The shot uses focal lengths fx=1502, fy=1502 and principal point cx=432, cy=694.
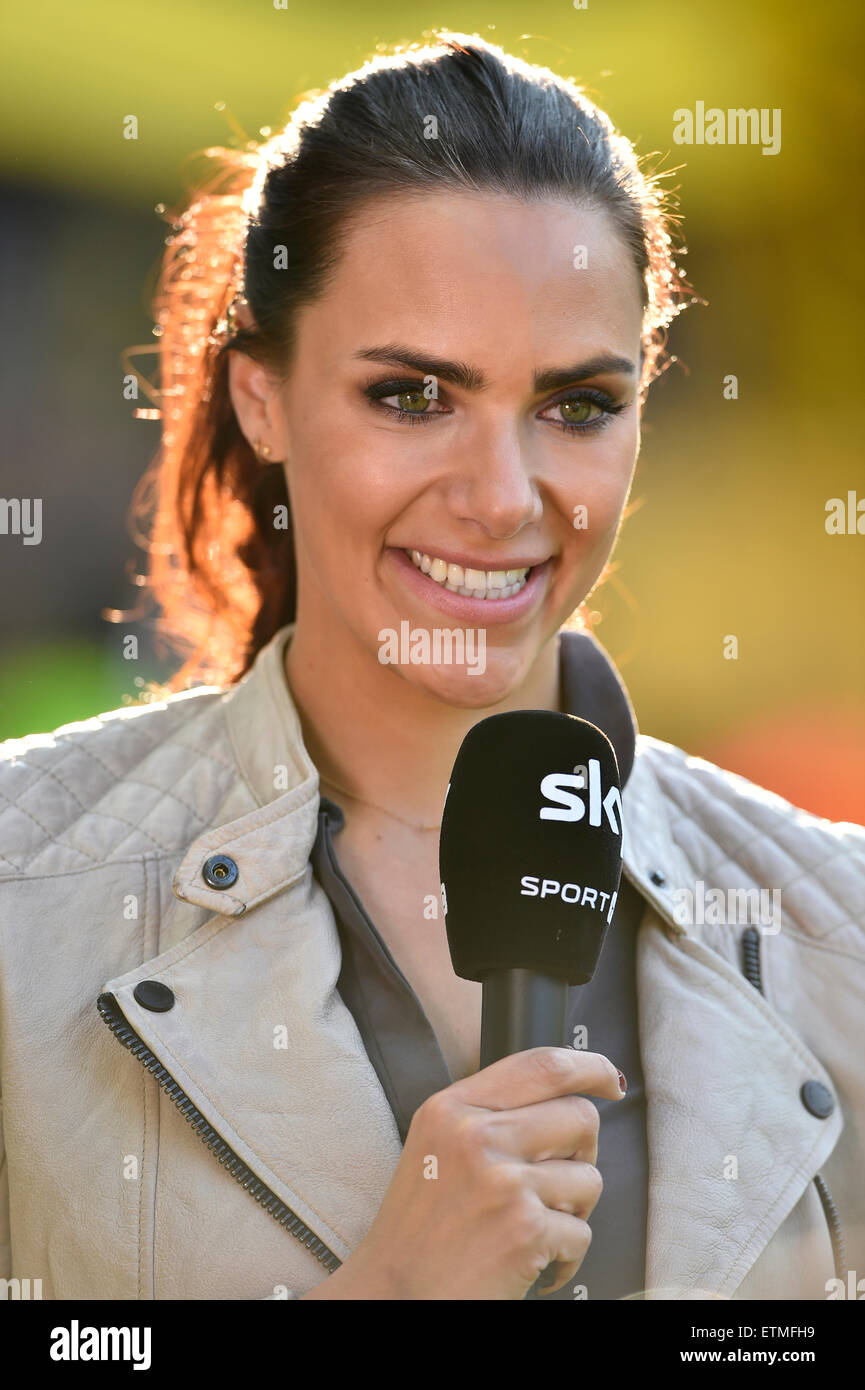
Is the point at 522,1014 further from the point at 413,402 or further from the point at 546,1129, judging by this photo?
the point at 413,402

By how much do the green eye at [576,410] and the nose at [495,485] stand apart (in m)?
0.09

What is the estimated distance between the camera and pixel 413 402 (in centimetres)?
162

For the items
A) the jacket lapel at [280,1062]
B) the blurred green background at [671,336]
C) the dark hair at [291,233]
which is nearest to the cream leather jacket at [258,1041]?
the jacket lapel at [280,1062]

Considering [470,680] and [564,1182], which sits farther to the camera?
[470,680]

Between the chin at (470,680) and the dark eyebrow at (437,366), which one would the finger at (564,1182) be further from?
the dark eyebrow at (437,366)

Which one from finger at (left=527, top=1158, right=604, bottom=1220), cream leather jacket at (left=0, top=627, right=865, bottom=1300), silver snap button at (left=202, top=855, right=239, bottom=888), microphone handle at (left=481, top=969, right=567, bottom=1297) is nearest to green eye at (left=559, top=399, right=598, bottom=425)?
cream leather jacket at (left=0, top=627, right=865, bottom=1300)

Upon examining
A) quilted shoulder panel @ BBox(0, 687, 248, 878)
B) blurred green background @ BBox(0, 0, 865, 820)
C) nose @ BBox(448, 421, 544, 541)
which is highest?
blurred green background @ BBox(0, 0, 865, 820)

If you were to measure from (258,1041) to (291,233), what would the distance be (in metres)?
0.92

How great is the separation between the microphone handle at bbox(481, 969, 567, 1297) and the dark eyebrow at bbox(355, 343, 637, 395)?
0.71 meters

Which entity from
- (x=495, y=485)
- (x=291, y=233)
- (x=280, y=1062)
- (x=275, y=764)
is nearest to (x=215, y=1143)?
(x=280, y=1062)

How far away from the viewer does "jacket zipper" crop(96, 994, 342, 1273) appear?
1408mm

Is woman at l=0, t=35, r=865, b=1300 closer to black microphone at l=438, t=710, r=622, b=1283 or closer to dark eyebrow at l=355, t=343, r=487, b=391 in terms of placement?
dark eyebrow at l=355, t=343, r=487, b=391

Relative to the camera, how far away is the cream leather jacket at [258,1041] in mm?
1424


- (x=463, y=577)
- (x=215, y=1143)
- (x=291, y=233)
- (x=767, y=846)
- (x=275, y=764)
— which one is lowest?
(x=215, y=1143)
